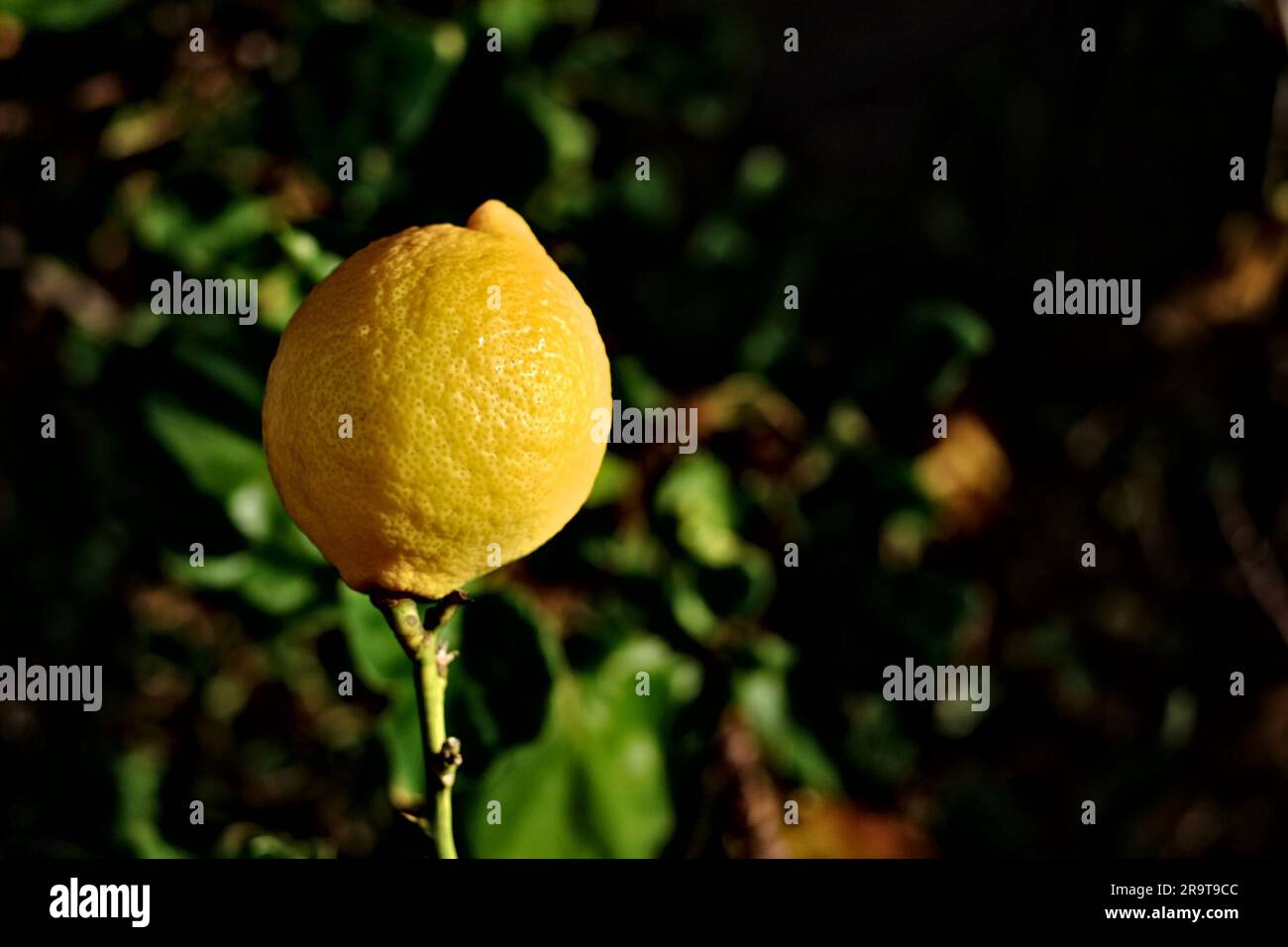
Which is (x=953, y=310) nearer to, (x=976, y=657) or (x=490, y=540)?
(x=976, y=657)

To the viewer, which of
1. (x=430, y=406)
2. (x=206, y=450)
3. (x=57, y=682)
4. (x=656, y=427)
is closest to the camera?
(x=430, y=406)

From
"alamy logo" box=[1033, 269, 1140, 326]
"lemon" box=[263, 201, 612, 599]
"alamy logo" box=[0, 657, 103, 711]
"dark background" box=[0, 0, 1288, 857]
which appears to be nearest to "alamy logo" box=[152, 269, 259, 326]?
"dark background" box=[0, 0, 1288, 857]

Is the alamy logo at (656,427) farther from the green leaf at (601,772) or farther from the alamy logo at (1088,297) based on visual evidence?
the alamy logo at (1088,297)

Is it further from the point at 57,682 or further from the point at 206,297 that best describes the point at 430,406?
the point at 57,682

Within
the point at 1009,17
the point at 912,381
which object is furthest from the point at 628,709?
the point at 1009,17

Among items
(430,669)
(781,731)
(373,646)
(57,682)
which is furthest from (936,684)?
(57,682)
